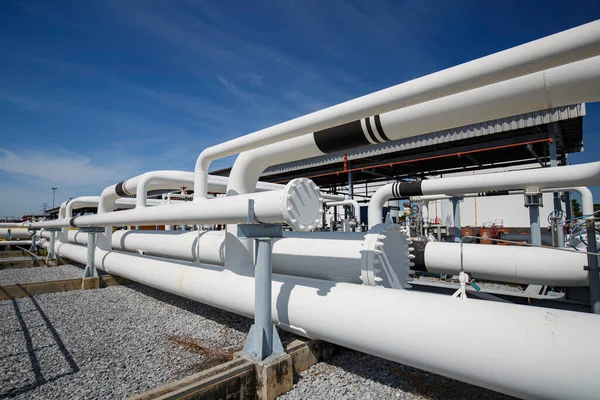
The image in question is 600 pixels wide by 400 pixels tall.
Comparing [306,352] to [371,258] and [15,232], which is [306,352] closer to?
[371,258]

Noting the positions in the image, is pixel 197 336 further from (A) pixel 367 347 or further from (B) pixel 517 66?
(B) pixel 517 66

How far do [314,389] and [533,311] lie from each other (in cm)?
125

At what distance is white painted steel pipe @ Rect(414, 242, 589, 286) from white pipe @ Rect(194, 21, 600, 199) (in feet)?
8.60

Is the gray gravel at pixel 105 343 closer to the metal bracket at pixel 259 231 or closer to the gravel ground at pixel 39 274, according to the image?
the metal bracket at pixel 259 231

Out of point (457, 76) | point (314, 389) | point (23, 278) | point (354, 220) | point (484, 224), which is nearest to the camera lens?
point (457, 76)

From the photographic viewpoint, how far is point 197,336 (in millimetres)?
2775

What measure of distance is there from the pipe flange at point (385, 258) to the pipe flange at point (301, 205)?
552mm

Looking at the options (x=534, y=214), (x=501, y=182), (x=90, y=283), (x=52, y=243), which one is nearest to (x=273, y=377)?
(x=501, y=182)

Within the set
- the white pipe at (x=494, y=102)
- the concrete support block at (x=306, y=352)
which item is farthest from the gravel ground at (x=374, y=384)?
the white pipe at (x=494, y=102)

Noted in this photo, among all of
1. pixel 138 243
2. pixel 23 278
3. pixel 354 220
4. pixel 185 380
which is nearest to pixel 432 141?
pixel 354 220

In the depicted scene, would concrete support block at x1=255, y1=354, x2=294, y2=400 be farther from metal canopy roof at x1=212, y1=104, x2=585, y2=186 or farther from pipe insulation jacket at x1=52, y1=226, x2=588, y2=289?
metal canopy roof at x1=212, y1=104, x2=585, y2=186

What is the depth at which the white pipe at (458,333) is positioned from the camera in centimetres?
117

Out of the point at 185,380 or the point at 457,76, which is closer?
the point at 457,76

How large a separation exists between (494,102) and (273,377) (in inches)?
69.6
